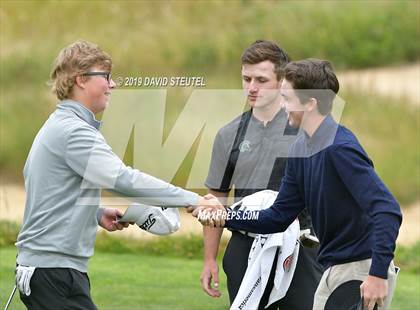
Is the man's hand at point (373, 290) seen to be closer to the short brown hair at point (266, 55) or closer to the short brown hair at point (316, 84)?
the short brown hair at point (316, 84)

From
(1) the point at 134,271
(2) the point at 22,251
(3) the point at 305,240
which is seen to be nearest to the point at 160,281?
(1) the point at 134,271

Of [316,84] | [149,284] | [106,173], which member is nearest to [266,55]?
[316,84]

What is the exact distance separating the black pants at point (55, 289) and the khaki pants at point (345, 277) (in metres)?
0.87

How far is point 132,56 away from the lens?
13.4m

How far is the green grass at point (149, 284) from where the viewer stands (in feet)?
24.6

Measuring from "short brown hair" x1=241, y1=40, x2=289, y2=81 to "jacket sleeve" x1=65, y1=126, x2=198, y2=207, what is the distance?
2.77ft

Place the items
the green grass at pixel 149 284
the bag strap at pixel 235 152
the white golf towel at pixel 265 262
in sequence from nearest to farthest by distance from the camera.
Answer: the white golf towel at pixel 265 262
the bag strap at pixel 235 152
the green grass at pixel 149 284

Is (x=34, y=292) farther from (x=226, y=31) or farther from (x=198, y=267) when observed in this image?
(x=226, y=31)

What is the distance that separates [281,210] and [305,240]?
0.33 m

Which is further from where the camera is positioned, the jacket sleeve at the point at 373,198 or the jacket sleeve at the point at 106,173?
the jacket sleeve at the point at 106,173

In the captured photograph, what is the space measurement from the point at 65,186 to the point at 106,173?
0.16 meters

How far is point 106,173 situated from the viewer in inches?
175

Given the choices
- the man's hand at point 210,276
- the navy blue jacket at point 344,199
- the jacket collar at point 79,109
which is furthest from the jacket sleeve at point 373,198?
the man's hand at point 210,276

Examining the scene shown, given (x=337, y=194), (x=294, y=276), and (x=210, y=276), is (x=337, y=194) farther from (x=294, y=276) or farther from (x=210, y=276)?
(x=210, y=276)
